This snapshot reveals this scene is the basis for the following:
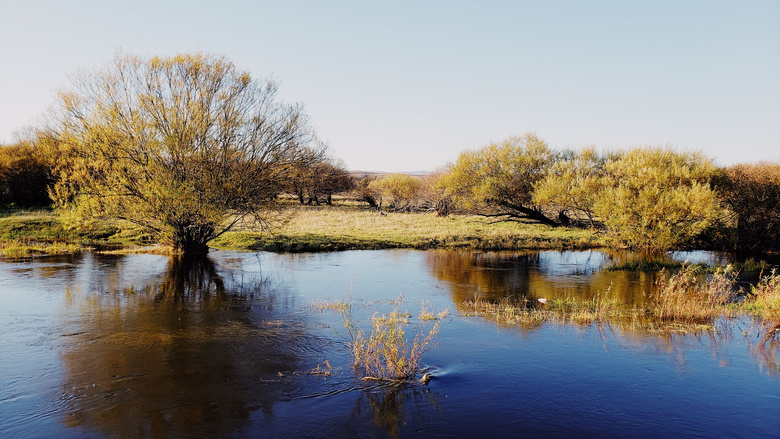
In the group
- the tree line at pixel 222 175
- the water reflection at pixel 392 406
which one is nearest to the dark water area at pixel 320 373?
the water reflection at pixel 392 406

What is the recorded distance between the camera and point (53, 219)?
3359cm

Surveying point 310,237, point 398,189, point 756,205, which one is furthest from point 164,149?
point 398,189

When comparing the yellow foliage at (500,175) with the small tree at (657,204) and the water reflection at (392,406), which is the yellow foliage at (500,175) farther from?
the water reflection at (392,406)

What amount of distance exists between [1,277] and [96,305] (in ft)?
22.3

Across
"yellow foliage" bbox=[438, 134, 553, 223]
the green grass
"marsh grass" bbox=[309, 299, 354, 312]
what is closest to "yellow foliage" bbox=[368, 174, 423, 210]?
"yellow foliage" bbox=[438, 134, 553, 223]

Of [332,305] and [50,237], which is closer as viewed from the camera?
[332,305]

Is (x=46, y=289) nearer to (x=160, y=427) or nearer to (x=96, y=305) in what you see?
(x=96, y=305)

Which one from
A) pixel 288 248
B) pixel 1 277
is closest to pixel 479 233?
pixel 288 248

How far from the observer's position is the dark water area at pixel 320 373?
7.88 meters

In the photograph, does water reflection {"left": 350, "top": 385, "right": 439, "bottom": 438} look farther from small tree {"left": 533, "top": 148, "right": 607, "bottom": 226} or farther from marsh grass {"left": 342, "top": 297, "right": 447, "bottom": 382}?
small tree {"left": 533, "top": 148, "right": 607, "bottom": 226}

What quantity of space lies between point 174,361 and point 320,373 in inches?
121

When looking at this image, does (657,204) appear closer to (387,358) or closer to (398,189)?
(387,358)

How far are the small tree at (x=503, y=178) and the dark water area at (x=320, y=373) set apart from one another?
2466cm

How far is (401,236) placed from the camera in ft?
111
